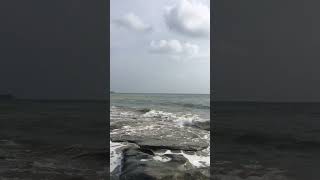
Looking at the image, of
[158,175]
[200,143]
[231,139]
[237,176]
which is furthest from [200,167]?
[231,139]

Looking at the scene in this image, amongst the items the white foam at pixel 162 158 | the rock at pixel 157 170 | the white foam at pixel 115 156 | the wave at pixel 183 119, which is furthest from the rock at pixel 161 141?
the wave at pixel 183 119

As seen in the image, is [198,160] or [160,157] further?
[198,160]

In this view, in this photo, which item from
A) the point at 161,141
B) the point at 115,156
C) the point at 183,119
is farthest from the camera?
the point at 183,119

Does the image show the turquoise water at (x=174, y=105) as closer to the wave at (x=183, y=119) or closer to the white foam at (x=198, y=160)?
the wave at (x=183, y=119)

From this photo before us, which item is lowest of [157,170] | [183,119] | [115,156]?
[183,119]

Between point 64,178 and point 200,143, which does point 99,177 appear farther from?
point 200,143

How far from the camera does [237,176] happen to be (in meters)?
5.71

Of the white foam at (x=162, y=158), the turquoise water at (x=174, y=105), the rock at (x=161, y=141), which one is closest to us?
the white foam at (x=162, y=158)

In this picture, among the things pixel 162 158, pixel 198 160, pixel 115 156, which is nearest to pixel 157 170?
pixel 162 158

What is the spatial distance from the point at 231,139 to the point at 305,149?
220 cm

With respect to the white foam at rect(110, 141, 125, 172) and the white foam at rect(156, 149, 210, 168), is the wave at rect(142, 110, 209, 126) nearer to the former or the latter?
the white foam at rect(110, 141, 125, 172)

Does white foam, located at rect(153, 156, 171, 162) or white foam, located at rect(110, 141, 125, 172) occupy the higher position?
white foam, located at rect(153, 156, 171, 162)

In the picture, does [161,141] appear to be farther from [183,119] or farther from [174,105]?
[174,105]

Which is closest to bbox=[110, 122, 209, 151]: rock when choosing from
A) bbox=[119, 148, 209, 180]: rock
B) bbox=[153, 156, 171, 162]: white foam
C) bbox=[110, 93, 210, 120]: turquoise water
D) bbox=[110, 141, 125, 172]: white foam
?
bbox=[110, 141, 125, 172]: white foam
